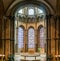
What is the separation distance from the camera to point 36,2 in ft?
69.6

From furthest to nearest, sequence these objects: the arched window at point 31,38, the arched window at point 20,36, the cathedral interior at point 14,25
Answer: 1. the arched window at point 31,38
2. the arched window at point 20,36
3. the cathedral interior at point 14,25

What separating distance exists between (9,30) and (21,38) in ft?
39.9

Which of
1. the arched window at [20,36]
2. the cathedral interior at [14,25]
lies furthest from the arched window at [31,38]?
the cathedral interior at [14,25]

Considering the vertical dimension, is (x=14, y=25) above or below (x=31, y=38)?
→ above

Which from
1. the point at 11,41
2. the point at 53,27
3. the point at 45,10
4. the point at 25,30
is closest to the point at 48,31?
the point at 53,27

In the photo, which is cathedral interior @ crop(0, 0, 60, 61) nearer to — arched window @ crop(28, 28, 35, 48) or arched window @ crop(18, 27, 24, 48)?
arched window @ crop(18, 27, 24, 48)

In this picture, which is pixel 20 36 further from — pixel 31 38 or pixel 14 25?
pixel 14 25

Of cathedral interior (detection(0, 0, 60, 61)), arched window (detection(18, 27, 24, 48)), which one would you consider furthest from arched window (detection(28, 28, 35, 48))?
cathedral interior (detection(0, 0, 60, 61))

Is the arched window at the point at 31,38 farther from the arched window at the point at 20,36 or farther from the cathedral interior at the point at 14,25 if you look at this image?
the cathedral interior at the point at 14,25

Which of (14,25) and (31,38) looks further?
(31,38)

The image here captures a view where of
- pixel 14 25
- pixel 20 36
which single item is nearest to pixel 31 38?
pixel 20 36

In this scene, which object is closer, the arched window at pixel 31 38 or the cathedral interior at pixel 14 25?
the cathedral interior at pixel 14 25

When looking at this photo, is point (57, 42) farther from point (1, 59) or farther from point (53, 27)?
point (1, 59)

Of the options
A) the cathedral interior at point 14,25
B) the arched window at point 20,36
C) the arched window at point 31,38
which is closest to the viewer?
the cathedral interior at point 14,25
